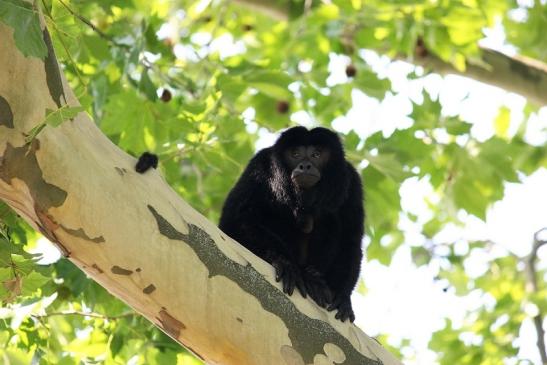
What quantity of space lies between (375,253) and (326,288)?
3254mm

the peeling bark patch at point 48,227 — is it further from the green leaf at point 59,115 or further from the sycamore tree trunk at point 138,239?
the green leaf at point 59,115

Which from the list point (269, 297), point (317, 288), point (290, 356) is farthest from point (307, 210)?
point (290, 356)

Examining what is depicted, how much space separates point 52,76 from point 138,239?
60 cm

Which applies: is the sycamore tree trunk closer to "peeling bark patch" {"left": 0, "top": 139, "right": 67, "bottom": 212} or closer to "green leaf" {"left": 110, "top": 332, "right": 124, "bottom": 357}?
"peeling bark patch" {"left": 0, "top": 139, "right": 67, "bottom": 212}

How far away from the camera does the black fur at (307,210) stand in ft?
14.4

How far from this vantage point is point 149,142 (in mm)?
4789

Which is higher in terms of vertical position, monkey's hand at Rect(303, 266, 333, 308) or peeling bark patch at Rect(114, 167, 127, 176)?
peeling bark patch at Rect(114, 167, 127, 176)

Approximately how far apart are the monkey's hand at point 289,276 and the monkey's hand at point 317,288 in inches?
4.5

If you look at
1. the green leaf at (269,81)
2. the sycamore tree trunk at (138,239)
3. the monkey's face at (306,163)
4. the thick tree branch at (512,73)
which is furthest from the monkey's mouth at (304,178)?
the thick tree branch at (512,73)

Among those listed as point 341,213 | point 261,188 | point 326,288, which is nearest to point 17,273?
point 326,288

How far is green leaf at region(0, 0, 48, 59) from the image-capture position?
8.18 ft

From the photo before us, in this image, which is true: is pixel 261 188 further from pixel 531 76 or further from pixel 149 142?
pixel 531 76

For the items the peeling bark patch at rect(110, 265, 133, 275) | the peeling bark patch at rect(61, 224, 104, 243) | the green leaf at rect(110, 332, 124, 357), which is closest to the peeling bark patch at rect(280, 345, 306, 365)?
the peeling bark patch at rect(110, 265, 133, 275)

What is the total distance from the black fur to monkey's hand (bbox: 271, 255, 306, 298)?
28.0 inches
